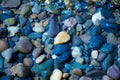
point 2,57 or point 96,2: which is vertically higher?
point 96,2

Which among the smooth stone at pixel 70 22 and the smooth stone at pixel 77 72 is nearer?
the smooth stone at pixel 77 72

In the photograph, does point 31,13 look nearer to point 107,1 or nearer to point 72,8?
point 72,8

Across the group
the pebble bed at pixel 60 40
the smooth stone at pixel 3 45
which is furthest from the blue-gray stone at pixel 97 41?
the smooth stone at pixel 3 45

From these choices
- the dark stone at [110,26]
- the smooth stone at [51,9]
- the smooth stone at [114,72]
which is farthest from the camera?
the smooth stone at [51,9]

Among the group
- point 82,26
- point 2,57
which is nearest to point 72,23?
point 82,26

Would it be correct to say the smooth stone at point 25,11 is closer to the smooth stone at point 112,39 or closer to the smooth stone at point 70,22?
the smooth stone at point 70,22

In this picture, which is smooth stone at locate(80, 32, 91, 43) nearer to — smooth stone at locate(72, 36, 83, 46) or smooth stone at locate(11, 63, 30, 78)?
smooth stone at locate(72, 36, 83, 46)

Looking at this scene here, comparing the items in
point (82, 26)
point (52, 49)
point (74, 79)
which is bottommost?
point (74, 79)

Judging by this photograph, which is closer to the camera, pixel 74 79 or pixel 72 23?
pixel 74 79
